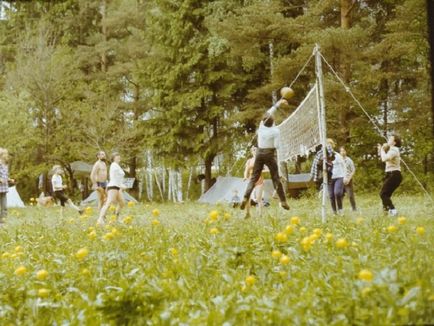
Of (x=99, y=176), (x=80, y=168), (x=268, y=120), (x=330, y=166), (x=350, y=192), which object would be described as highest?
(x=80, y=168)

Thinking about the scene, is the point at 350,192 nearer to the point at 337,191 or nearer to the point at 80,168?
the point at 337,191

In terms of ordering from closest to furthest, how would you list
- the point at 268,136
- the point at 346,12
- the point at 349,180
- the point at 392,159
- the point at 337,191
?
the point at 268,136 → the point at 392,159 → the point at 337,191 → the point at 349,180 → the point at 346,12

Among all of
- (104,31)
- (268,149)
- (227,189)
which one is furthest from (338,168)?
(104,31)

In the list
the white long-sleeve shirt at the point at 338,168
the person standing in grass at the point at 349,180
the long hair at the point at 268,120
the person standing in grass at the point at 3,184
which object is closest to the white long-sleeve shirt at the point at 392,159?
the white long-sleeve shirt at the point at 338,168

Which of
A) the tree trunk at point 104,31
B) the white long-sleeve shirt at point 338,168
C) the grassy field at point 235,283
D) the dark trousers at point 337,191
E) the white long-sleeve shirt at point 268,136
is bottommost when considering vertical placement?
the grassy field at point 235,283

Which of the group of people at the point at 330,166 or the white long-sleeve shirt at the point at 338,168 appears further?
the white long-sleeve shirt at the point at 338,168

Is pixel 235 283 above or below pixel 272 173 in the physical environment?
below

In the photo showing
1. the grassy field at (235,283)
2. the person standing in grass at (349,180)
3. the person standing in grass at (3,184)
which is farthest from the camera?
the person standing in grass at (349,180)

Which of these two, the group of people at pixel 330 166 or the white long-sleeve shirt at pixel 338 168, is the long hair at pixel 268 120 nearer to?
the group of people at pixel 330 166

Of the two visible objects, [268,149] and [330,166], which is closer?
[268,149]

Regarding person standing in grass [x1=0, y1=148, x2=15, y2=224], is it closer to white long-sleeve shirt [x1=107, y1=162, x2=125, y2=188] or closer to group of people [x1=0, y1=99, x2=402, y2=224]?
group of people [x1=0, y1=99, x2=402, y2=224]

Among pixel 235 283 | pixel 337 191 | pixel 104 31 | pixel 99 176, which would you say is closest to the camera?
pixel 235 283

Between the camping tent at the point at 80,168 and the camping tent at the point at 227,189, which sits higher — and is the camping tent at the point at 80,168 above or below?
above

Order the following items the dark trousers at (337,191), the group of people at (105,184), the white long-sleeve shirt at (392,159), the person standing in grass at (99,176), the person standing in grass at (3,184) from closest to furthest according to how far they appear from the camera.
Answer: the white long-sleeve shirt at (392,159)
the group of people at (105,184)
the dark trousers at (337,191)
the person standing in grass at (3,184)
the person standing in grass at (99,176)
